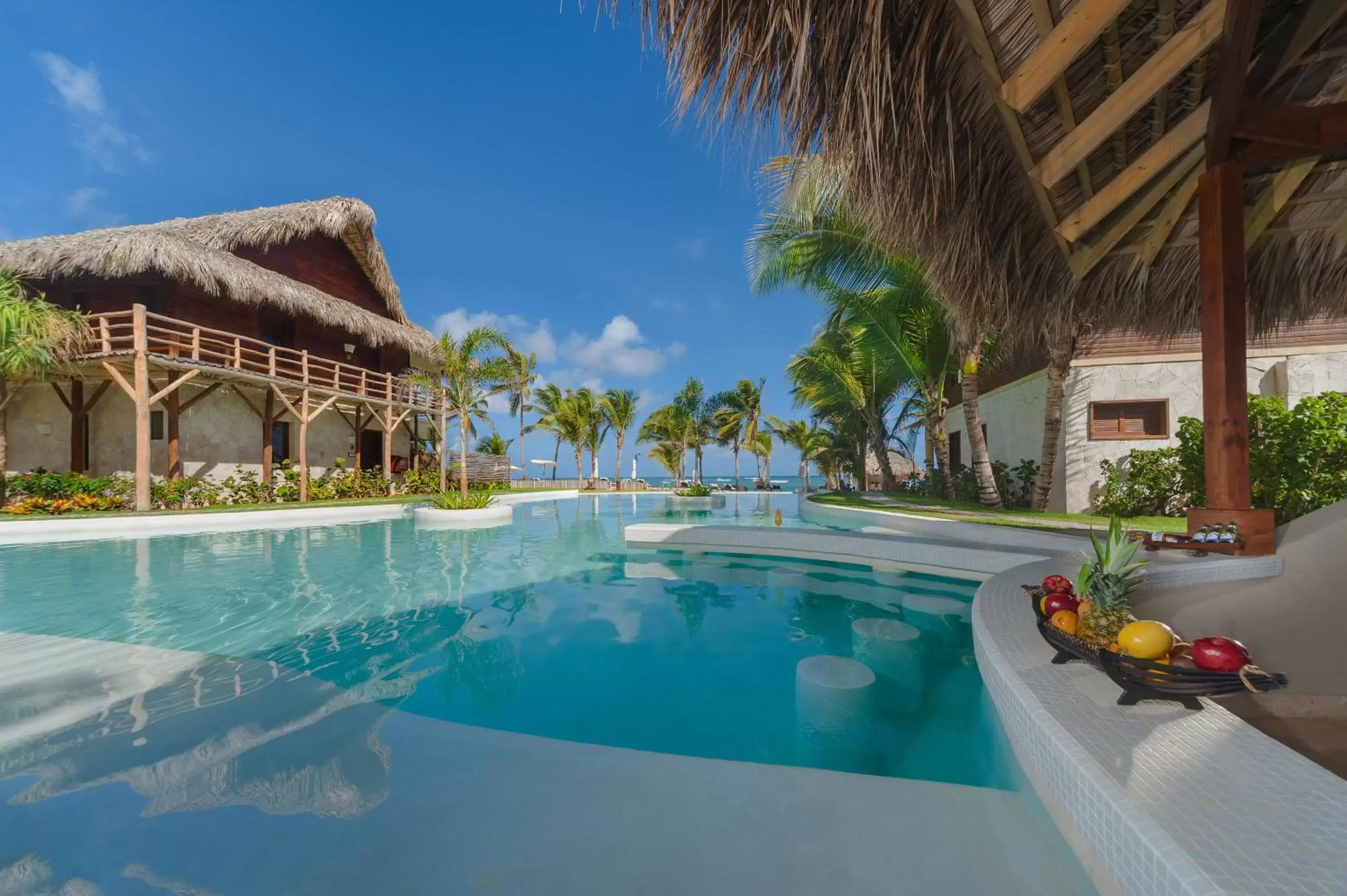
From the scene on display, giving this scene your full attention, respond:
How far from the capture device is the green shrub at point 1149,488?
8516mm

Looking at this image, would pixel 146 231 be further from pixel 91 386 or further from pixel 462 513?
pixel 462 513

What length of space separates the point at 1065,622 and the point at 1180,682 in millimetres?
581

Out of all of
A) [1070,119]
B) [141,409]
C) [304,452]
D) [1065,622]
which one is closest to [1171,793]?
[1065,622]

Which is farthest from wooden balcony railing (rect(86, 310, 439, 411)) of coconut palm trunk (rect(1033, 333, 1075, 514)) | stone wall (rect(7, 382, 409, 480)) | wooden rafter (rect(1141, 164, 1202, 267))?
coconut palm trunk (rect(1033, 333, 1075, 514))

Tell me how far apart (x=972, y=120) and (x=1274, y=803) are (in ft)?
13.7

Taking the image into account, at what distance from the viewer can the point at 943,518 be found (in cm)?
797

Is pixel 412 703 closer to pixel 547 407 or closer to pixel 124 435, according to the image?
pixel 124 435

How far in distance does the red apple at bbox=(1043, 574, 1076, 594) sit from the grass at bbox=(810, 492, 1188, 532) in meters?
3.10

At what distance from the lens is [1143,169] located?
3.82 m

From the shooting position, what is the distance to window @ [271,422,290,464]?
15211mm

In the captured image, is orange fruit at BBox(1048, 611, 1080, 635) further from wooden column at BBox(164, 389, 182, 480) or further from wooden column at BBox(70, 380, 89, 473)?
wooden column at BBox(70, 380, 89, 473)

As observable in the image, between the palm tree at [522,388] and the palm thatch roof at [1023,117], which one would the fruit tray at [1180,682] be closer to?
the palm thatch roof at [1023,117]

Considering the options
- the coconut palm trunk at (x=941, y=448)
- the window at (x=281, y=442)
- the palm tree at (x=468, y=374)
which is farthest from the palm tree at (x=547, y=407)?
the coconut palm trunk at (x=941, y=448)

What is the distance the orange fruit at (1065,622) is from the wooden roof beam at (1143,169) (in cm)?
361
